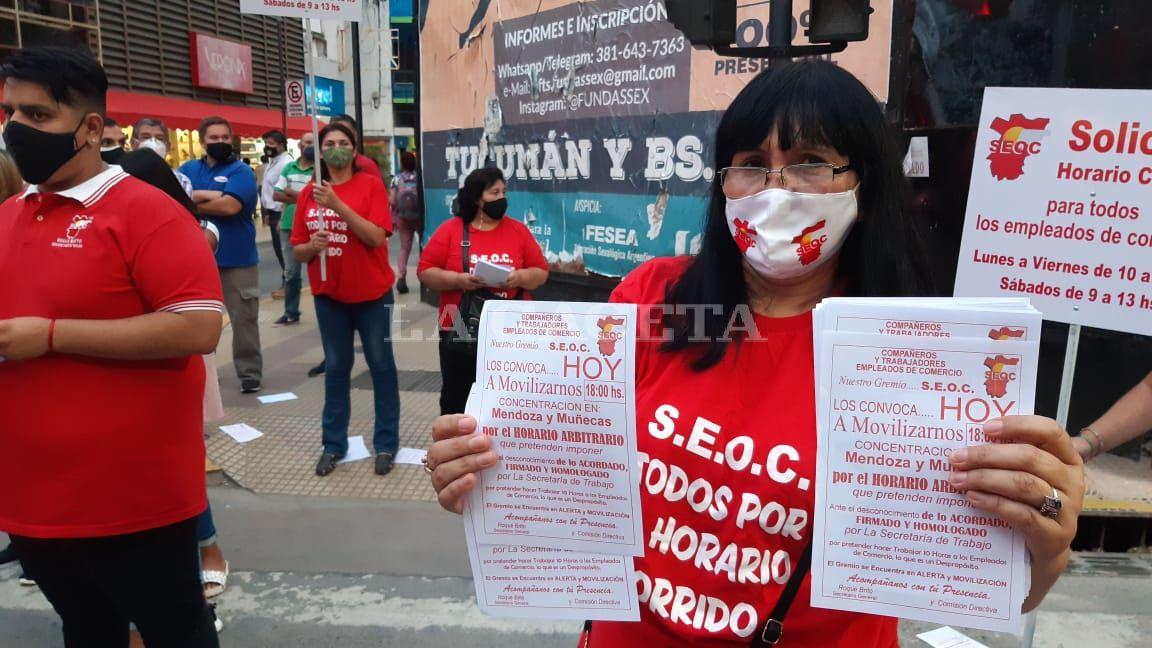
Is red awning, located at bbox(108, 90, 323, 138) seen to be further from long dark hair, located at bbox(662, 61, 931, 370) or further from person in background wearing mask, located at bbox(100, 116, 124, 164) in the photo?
long dark hair, located at bbox(662, 61, 931, 370)

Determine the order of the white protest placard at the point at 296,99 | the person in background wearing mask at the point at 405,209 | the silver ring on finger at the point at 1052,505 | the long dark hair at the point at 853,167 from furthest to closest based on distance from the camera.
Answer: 1. the white protest placard at the point at 296,99
2. the person in background wearing mask at the point at 405,209
3. the long dark hair at the point at 853,167
4. the silver ring on finger at the point at 1052,505

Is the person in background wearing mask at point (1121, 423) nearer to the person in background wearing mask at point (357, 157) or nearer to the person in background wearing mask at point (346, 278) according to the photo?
the person in background wearing mask at point (346, 278)

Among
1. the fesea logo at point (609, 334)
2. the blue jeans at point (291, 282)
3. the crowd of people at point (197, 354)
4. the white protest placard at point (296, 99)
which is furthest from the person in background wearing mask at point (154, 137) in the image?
the white protest placard at point (296, 99)

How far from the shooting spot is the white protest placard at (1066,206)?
8.70 ft

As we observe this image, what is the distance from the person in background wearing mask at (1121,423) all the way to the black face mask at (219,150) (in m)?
5.66

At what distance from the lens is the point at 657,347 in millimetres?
1435

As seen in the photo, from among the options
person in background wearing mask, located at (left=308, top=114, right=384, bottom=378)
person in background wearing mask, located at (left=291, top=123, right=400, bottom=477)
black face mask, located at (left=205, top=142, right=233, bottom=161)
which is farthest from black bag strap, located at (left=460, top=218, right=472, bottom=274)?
black face mask, located at (left=205, top=142, right=233, bottom=161)

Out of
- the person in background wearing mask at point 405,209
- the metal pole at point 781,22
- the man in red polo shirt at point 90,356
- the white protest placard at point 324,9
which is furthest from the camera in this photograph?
the person in background wearing mask at point 405,209

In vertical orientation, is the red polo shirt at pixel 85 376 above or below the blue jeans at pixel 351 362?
above

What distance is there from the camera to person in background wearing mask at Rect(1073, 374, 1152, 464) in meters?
2.20

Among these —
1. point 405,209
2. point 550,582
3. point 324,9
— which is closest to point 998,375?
point 550,582

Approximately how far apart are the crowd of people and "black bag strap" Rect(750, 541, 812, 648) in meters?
0.02

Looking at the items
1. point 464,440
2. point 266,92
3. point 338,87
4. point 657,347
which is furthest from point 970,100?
point 266,92

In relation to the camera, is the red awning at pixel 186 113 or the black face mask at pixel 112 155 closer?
the black face mask at pixel 112 155
